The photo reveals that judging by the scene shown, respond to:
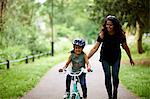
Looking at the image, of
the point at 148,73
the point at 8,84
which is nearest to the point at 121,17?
the point at 148,73

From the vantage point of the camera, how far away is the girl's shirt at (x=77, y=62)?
9.13 meters

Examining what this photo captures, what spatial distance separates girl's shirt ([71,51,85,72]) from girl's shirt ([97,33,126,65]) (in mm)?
966

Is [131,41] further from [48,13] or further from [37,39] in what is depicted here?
[48,13]

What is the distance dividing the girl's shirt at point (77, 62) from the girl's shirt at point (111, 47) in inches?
38.0

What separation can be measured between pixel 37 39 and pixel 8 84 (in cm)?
2430

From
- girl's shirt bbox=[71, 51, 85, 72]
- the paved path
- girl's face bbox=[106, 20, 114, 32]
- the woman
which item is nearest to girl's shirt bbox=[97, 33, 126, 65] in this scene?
the woman

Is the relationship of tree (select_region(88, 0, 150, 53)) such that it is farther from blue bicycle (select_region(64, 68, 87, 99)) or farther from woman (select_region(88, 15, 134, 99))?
blue bicycle (select_region(64, 68, 87, 99))

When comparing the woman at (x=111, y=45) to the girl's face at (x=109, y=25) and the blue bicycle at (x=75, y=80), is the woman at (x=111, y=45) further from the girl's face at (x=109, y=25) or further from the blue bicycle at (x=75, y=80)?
the blue bicycle at (x=75, y=80)

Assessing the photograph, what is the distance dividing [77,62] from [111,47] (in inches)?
47.5

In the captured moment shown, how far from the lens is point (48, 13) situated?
195 ft

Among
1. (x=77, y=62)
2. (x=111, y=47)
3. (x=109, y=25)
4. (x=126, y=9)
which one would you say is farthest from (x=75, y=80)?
(x=126, y=9)

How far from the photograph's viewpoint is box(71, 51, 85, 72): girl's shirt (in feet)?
30.0

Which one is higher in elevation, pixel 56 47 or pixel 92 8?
pixel 92 8

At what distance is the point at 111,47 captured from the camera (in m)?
9.93
